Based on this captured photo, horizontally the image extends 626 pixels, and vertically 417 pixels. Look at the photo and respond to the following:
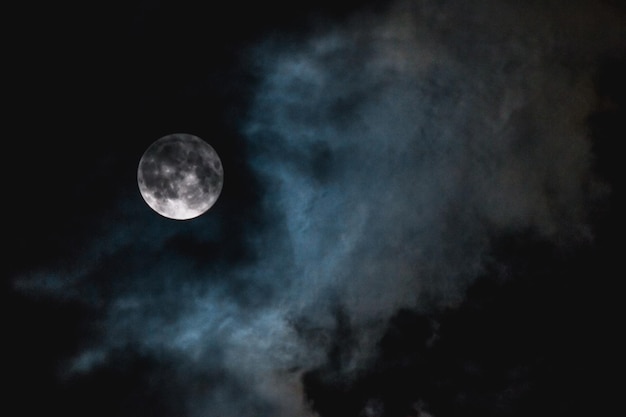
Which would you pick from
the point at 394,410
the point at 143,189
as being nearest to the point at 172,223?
the point at 143,189

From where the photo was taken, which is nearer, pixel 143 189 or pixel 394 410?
pixel 143 189

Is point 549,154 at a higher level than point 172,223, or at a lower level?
lower

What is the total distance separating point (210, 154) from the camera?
18891 mm

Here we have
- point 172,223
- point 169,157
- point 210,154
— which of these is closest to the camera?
point 169,157

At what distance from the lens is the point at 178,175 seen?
1773 centimetres

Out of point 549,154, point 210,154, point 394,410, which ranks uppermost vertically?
point 210,154

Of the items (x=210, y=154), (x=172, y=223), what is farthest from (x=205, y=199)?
(x=172, y=223)

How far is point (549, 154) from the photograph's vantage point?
2009 centimetres

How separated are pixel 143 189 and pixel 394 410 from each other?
19082mm

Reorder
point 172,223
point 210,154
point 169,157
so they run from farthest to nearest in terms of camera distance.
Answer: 1. point 172,223
2. point 210,154
3. point 169,157

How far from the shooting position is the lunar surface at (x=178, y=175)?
57.8 ft

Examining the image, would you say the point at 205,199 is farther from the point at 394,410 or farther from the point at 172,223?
the point at 394,410

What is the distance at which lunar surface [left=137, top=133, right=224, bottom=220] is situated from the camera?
1762cm

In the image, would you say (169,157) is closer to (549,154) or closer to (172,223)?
(172,223)
